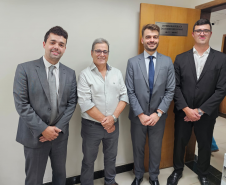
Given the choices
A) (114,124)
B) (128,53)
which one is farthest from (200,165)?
(128,53)

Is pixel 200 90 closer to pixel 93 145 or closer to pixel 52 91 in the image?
pixel 93 145

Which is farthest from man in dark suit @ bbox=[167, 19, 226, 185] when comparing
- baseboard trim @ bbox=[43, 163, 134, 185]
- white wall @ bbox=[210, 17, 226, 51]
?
white wall @ bbox=[210, 17, 226, 51]

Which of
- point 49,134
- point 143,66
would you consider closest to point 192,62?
point 143,66

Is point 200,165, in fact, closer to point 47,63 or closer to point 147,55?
point 147,55

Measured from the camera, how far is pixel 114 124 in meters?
1.94

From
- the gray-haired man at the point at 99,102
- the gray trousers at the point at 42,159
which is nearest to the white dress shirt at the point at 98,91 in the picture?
the gray-haired man at the point at 99,102

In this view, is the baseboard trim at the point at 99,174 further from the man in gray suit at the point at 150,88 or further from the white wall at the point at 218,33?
the white wall at the point at 218,33

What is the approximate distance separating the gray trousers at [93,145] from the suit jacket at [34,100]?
1.05 ft

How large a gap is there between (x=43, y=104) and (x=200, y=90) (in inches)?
66.8

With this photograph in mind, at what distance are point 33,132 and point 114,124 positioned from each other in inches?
32.9

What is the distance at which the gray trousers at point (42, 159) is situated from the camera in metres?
1.54

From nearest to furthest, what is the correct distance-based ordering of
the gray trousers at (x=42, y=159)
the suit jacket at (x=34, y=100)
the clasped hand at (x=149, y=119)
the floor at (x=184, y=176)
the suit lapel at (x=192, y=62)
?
the suit jacket at (x=34, y=100) < the gray trousers at (x=42, y=159) < the clasped hand at (x=149, y=119) < the suit lapel at (x=192, y=62) < the floor at (x=184, y=176)

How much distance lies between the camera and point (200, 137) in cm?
215

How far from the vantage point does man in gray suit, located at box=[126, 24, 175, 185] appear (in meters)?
1.94
